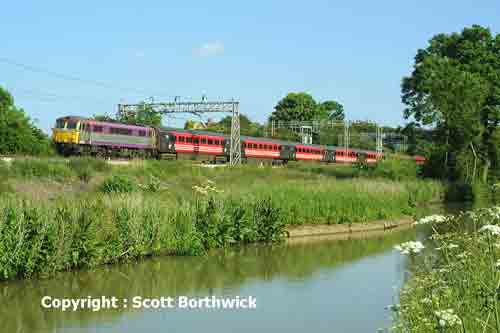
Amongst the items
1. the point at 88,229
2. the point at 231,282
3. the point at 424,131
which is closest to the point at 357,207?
the point at 231,282

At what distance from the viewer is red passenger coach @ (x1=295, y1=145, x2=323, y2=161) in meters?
62.1

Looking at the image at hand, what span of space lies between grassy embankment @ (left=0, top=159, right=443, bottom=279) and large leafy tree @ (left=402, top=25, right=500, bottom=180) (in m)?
9.07

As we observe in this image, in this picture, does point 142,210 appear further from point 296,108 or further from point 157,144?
point 296,108

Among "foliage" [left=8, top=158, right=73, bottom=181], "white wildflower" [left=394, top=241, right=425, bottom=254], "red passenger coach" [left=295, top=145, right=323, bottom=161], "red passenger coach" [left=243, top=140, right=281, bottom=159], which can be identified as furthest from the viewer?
"red passenger coach" [left=295, top=145, right=323, bottom=161]

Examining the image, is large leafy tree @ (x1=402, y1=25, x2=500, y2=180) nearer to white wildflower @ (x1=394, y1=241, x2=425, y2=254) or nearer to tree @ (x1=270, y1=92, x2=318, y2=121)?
white wildflower @ (x1=394, y1=241, x2=425, y2=254)

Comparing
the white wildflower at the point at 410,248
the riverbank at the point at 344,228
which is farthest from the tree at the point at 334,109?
the white wildflower at the point at 410,248

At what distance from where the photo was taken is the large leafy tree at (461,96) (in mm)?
42594

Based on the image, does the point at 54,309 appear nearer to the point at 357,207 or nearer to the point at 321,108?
the point at 357,207

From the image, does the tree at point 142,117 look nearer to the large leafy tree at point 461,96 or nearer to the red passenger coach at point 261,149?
the red passenger coach at point 261,149

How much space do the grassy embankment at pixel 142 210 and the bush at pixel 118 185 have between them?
5 cm

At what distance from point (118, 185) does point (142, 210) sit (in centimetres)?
797

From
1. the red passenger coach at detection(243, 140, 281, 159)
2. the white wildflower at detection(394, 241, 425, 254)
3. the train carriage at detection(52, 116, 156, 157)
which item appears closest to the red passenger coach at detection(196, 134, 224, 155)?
the red passenger coach at detection(243, 140, 281, 159)

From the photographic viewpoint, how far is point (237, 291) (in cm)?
1486

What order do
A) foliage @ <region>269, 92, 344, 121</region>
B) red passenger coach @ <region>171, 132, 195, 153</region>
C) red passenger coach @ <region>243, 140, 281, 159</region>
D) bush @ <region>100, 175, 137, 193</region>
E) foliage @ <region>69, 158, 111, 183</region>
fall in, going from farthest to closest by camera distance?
foliage @ <region>269, 92, 344, 121</region> < red passenger coach @ <region>243, 140, 281, 159</region> < red passenger coach @ <region>171, 132, 195, 153</region> < foliage @ <region>69, 158, 111, 183</region> < bush @ <region>100, 175, 137, 193</region>
